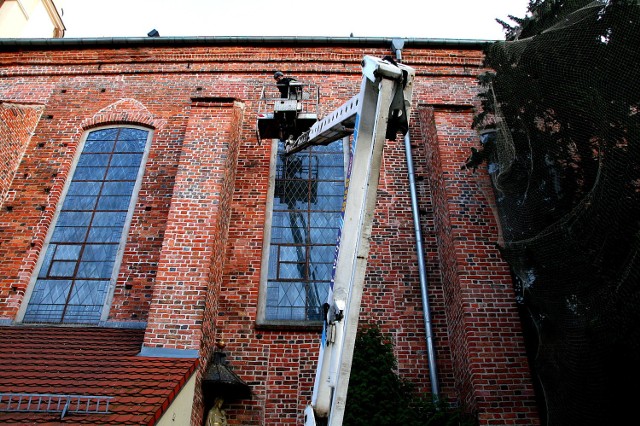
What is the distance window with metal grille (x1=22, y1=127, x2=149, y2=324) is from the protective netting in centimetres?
617

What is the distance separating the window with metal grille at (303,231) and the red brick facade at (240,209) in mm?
307

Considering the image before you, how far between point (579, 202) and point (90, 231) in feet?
24.1

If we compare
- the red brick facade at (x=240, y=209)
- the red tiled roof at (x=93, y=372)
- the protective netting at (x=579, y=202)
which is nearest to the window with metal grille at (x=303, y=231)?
the red brick facade at (x=240, y=209)

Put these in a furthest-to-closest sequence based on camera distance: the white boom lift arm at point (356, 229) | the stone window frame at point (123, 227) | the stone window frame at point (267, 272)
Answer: the stone window frame at point (123, 227), the stone window frame at point (267, 272), the white boom lift arm at point (356, 229)

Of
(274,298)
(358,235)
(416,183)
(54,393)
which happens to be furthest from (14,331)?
(416,183)

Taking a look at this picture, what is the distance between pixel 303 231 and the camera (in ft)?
26.8

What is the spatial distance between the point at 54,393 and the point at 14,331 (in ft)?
8.20

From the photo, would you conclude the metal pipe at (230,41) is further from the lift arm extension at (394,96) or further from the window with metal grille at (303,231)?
the lift arm extension at (394,96)

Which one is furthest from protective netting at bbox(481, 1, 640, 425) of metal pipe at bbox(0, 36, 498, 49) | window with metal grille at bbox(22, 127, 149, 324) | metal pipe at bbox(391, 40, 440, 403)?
window with metal grille at bbox(22, 127, 149, 324)

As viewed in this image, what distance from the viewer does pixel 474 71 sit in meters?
10.3

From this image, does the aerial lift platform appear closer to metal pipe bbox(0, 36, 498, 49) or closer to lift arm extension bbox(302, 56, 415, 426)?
lift arm extension bbox(302, 56, 415, 426)

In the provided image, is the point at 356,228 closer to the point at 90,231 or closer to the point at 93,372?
the point at 93,372

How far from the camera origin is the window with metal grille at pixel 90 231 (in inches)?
297

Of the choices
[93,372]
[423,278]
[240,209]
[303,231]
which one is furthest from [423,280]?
[93,372]
